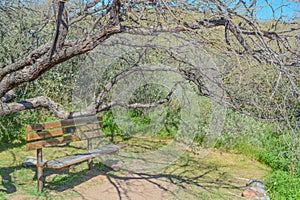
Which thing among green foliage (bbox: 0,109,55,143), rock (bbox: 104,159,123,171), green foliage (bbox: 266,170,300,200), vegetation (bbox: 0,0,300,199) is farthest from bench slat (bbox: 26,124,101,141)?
green foliage (bbox: 266,170,300,200)

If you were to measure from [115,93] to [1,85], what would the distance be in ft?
12.4

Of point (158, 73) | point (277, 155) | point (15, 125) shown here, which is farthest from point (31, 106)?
point (277, 155)

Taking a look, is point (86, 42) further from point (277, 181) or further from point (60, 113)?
point (277, 181)

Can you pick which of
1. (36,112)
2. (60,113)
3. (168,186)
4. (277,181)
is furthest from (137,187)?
(36,112)

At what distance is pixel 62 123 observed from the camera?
15.7ft

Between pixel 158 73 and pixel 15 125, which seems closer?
pixel 158 73

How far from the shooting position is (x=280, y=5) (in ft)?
9.44

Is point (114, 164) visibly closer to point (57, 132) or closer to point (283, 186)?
point (57, 132)

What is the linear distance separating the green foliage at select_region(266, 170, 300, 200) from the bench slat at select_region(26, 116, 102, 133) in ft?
9.13

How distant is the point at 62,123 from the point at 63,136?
1.28 feet

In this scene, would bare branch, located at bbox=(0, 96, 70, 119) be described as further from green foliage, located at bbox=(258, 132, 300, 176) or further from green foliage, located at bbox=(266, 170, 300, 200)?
green foliage, located at bbox=(258, 132, 300, 176)

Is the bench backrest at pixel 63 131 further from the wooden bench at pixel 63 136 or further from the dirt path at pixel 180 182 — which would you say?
the dirt path at pixel 180 182

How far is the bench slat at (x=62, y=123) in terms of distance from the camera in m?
4.21

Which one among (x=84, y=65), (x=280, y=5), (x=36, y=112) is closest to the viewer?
(x=280, y=5)
